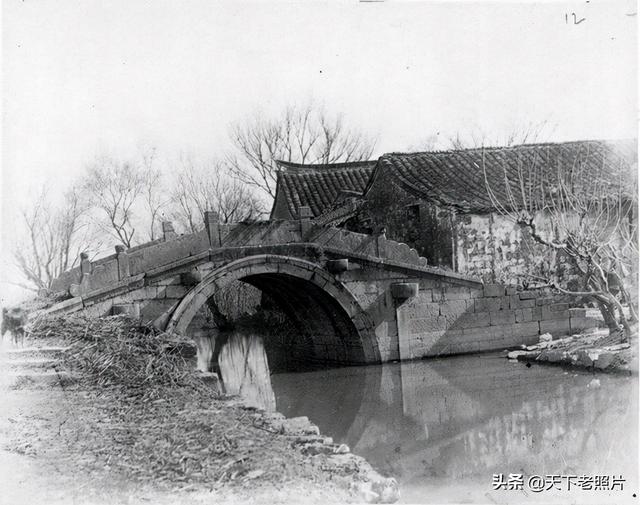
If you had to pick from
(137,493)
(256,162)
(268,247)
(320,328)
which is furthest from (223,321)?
(137,493)

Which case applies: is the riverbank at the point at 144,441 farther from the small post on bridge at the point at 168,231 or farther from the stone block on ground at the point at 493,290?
the stone block on ground at the point at 493,290

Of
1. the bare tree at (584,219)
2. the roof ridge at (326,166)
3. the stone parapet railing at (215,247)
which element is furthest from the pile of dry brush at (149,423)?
the roof ridge at (326,166)

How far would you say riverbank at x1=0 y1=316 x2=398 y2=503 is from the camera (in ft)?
16.7

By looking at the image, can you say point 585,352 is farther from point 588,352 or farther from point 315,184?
point 315,184

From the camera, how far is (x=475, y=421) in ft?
30.6

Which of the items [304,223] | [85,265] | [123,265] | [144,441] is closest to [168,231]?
[123,265]

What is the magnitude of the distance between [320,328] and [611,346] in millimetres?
6211

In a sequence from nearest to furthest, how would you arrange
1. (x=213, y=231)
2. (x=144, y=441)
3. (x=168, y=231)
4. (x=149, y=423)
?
(x=144, y=441)
(x=149, y=423)
(x=213, y=231)
(x=168, y=231)

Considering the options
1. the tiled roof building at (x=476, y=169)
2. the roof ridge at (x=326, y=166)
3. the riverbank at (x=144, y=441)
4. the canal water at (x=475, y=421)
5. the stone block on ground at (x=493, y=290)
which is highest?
the roof ridge at (x=326, y=166)

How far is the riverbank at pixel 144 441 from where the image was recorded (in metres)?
5.08

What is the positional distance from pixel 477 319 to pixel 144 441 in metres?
9.19

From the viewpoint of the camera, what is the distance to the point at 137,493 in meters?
4.99

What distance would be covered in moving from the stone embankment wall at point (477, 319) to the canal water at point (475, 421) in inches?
16.5

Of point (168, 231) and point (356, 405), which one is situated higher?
point (168, 231)
